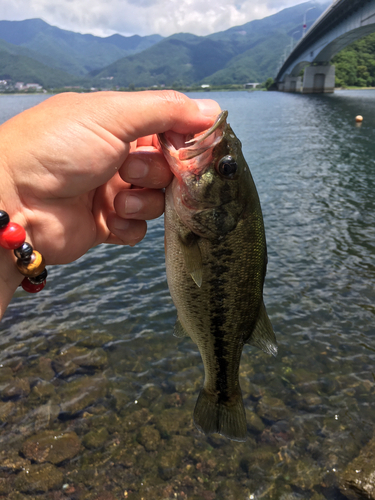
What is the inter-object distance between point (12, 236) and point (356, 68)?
149308 millimetres

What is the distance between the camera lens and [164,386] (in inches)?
279

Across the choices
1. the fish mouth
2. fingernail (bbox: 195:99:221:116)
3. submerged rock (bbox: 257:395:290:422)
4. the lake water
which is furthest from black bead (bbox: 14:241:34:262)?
submerged rock (bbox: 257:395:290:422)

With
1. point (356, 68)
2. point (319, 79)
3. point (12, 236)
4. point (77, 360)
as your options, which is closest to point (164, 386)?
point (77, 360)

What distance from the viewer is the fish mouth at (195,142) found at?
8.40ft

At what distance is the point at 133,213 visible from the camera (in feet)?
11.6

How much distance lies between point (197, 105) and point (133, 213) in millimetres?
1264

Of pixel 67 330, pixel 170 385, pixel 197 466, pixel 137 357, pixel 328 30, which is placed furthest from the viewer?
pixel 328 30

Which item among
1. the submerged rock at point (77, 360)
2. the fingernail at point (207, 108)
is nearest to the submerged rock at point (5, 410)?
the submerged rock at point (77, 360)

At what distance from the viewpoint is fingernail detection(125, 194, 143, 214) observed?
3.44 meters

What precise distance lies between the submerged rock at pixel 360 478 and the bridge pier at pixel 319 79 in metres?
108

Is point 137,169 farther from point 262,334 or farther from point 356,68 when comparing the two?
point 356,68

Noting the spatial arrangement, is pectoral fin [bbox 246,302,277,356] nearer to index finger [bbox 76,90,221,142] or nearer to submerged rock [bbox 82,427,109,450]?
index finger [bbox 76,90,221,142]

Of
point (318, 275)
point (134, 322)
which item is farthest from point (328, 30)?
point (134, 322)

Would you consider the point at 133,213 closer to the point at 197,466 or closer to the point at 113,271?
the point at 197,466
